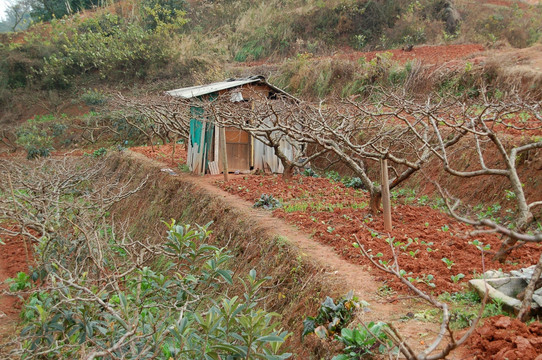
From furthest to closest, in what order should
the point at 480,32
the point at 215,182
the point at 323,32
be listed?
the point at 323,32
the point at 480,32
the point at 215,182

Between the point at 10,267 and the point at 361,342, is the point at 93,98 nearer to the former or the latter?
the point at 10,267

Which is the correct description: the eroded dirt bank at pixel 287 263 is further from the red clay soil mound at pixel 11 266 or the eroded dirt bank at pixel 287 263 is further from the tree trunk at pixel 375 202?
the red clay soil mound at pixel 11 266

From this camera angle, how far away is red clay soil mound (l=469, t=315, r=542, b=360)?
3.04 m

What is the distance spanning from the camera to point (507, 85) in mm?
12453

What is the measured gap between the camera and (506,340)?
3215mm

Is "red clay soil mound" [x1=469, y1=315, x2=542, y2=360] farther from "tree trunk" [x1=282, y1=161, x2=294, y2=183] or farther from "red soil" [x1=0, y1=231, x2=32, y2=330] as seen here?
"tree trunk" [x1=282, y1=161, x2=294, y2=183]

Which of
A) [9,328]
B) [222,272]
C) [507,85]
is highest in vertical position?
[507,85]

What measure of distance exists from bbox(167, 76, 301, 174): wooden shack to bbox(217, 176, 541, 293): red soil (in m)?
2.66

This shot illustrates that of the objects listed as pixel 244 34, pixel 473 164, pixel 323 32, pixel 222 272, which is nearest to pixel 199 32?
pixel 244 34

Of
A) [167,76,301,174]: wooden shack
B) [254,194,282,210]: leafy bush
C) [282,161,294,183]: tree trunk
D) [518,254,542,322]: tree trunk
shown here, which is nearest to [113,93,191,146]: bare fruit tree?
[167,76,301,174]: wooden shack

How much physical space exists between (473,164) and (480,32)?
15622mm

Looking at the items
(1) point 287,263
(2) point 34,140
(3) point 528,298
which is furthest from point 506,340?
(2) point 34,140

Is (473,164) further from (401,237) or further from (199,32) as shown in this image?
(199,32)

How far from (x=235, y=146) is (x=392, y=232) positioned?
781 centimetres
